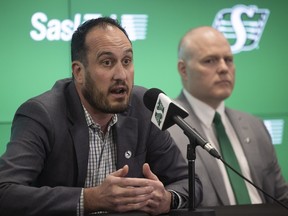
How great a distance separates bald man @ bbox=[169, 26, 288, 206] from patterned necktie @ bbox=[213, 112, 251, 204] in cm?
2

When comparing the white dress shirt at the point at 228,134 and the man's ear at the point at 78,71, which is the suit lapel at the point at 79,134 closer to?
the man's ear at the point at 78,71

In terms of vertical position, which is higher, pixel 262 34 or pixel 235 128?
pixel 262 34

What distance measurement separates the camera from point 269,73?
3.64 metres

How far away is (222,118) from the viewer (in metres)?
3.08

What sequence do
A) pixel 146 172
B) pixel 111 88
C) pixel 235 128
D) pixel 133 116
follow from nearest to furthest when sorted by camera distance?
pixel 146 172 < pixel 111 88 < pixel 133 116 < pixel 235 128

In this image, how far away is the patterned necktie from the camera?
2.86 metres

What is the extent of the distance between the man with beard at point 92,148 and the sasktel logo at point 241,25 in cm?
126

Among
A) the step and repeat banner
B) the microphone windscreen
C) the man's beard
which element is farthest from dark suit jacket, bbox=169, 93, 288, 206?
the microphone windscreen

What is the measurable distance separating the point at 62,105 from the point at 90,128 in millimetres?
144

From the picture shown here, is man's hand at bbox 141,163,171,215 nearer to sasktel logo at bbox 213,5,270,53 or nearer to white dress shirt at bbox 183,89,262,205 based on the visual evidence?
white dress shirt at bbox 183,89,262,205

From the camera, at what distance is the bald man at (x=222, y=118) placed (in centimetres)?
288

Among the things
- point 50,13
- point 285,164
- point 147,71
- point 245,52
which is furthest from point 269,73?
point 50,13

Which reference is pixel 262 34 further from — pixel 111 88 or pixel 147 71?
pixel 111 88

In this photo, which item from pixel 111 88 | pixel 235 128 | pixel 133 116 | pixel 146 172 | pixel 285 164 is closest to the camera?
pixel 146 172
